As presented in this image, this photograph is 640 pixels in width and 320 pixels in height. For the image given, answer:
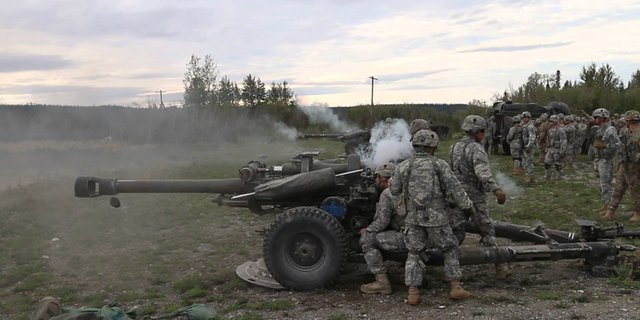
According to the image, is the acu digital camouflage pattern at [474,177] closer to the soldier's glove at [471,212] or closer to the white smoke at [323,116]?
the soldier's glove at [471,212]

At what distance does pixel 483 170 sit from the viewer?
6.31 meters

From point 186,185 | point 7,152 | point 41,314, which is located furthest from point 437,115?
point 41,314

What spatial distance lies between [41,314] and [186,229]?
5376 millimetres

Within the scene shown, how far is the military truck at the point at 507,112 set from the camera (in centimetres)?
2267

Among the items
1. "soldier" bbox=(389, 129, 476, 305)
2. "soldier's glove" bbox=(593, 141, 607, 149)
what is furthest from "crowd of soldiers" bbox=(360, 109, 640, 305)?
"soldier's glove" bbox=(593, 141, 607, 149)

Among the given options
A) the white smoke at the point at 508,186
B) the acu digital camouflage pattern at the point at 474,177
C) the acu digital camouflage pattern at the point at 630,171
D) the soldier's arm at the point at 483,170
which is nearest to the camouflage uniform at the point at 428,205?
the soldier's arm at the point at 483,170

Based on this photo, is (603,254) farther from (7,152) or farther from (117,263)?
(7,152)

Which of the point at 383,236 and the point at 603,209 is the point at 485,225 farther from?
the point at 603,209

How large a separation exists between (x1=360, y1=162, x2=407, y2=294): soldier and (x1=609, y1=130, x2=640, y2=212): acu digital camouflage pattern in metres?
5.79

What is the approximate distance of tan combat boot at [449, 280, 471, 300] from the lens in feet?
19.1

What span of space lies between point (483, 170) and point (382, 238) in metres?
1.38

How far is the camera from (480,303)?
18.8ft

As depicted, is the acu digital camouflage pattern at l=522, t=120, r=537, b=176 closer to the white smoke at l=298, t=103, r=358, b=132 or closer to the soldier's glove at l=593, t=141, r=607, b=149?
the soldier's glove at l=593, t=141, r=607, b=149

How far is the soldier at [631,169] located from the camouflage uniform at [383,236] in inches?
228
